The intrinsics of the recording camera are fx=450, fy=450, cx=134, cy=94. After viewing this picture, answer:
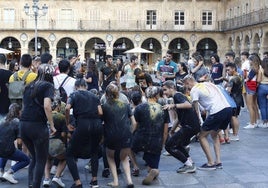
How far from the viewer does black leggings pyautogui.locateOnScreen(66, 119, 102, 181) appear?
5831mm

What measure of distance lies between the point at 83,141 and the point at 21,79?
163 cm

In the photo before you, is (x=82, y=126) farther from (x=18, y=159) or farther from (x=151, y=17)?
(x=151, y=17)

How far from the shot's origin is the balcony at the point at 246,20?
1240 inches

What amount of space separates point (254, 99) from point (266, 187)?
5228mm

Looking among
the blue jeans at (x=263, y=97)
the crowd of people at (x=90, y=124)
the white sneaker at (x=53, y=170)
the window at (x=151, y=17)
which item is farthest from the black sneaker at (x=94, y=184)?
the window at (x=151, y=17)

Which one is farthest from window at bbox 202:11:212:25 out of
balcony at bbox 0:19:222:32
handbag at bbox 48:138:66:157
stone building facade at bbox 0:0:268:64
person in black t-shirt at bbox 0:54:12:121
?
handbag at bbox 48:138:66:157

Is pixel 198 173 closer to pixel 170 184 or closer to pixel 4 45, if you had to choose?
pixel 170 184

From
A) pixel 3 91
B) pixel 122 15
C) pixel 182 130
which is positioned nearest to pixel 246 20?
pixel 122 15

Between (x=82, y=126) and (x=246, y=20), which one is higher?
(x=246, y=20)

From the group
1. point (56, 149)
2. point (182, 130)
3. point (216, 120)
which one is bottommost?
point (56, 149)

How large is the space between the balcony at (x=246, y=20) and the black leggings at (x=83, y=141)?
88.4ft

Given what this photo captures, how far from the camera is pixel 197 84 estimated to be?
698 centimetres

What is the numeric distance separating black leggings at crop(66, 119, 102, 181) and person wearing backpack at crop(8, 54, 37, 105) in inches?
51.8

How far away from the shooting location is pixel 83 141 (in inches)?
231
